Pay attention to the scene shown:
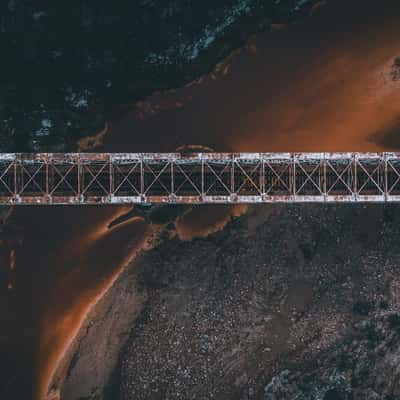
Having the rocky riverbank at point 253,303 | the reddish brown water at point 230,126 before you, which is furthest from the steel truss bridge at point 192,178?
the reddish brown water at point 230,126

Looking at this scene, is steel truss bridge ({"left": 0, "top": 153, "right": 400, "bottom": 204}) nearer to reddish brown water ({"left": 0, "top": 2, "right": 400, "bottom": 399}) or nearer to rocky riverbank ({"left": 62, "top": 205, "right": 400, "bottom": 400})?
rocky riverbank ({"left": 62, "top": 205, "right": 400, "bottom": 400})

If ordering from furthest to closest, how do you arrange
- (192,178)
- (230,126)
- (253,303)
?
(230,126) < (253,303) < (192,178)

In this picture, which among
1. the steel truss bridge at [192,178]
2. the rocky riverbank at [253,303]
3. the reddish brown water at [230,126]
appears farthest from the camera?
the reddish brown water at [230,126]

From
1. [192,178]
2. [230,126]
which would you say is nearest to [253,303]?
[192,178]

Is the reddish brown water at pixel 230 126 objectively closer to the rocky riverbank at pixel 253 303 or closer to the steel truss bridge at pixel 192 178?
the rocky riverbank at pixel 253 303

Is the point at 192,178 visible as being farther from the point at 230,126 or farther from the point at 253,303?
the point at 253,303

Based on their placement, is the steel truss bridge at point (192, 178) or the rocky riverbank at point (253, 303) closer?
the steel truss bridge at point (192, 178)

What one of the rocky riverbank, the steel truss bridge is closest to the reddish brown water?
the rocky riverbank

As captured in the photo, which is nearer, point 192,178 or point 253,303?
point 192,178
